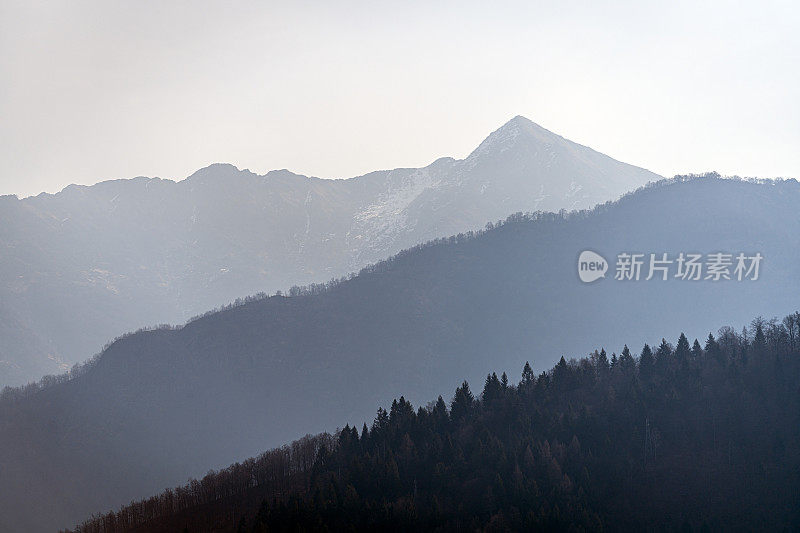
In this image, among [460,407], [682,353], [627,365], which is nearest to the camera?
[682,353]

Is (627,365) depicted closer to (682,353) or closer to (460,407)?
(682,353)

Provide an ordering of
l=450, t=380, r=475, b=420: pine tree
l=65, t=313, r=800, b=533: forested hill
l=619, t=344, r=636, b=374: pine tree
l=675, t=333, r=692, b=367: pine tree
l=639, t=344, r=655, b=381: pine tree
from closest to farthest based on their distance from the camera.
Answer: l=65, t=313, r=800, b=533: forested hill < l=639, t=344, r=655, b=381: pine tree < l=675, t=333, r=692, b=367: pine tree < l=619, t=344, r=636, b=374: pine tree < l=450, t=380, r=475, b=420: pine tree

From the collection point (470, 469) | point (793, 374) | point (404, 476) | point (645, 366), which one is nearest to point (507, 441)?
point (470, 469)

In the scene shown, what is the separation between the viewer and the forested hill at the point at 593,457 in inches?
5743

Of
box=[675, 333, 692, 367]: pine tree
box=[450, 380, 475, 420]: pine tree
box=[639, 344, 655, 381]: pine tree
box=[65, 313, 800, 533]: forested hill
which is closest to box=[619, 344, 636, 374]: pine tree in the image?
box=[65, 313, 800, 533]: forested hill

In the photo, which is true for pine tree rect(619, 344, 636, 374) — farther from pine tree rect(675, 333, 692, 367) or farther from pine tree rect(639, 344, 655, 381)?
pine tree rect(675, 333, 692, 367)

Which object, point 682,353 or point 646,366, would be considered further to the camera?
point 682,353

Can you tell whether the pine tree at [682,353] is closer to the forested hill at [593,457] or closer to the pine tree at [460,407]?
the forested hill at [593,457]

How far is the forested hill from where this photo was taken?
14588 centimetres

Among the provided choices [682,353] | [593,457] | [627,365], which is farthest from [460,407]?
[682,353]

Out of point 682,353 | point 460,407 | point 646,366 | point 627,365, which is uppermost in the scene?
point 682,353

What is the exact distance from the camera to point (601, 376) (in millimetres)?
197375

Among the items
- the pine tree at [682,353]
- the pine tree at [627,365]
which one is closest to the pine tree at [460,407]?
the pine tree at [627,365]

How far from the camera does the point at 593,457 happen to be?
16200cm
